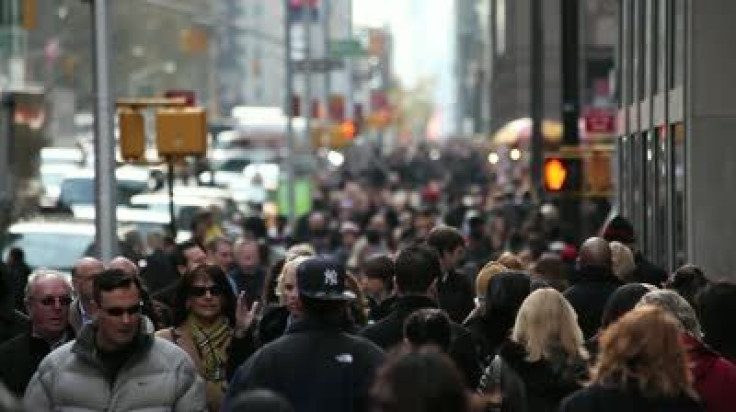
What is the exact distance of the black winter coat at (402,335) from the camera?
11281mm

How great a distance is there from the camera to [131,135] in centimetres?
2248

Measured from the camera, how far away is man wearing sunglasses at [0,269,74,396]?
38.1 feet

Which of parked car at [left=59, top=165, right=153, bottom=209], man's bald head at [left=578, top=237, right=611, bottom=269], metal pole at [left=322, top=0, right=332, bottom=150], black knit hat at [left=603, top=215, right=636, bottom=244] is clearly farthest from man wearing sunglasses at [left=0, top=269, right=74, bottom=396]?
metal pole at [left=322, top=0, right=332, bottom=150]

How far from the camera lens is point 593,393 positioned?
8.25m

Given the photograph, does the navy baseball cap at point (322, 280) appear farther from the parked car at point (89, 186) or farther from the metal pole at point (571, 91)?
the parked car at point (89, 186)

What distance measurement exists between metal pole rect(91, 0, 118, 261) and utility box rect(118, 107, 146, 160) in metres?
3.23

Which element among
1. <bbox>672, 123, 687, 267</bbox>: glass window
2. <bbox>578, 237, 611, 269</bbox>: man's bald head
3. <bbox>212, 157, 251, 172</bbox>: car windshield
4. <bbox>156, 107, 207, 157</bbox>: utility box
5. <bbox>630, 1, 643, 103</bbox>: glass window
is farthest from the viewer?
<bbox>212, 157, 251, 172</bbox>: car windshield

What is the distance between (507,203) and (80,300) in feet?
93.8

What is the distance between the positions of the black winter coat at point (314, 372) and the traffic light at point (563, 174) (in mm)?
19170

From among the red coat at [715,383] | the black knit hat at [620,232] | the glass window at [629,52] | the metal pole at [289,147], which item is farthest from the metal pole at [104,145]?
the metal pole at [289,147]

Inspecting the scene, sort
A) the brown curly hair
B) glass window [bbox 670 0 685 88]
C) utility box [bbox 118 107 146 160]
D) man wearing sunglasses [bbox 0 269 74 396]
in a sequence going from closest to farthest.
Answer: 1. the brown curly hair
2. man wearing sunglasses [bbox 0 269 74 396]
3. glass window [bbox 670 0 685 88]
4. utility box [bbox 118 107 146 160]

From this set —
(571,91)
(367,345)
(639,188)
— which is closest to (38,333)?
(367,345)

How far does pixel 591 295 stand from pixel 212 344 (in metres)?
2.92

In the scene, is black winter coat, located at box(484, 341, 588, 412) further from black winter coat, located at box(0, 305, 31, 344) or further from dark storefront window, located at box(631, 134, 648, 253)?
dark storefront window, located at box(631, 134, 648, 253)
